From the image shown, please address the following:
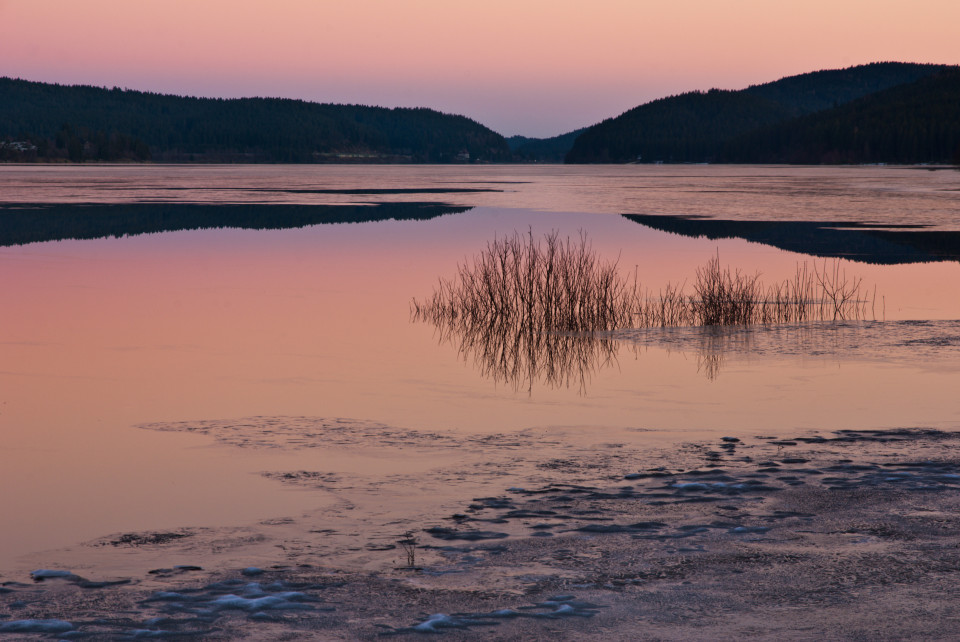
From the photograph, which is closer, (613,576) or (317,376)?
(613,576)

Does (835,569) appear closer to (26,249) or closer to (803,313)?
(803,313)

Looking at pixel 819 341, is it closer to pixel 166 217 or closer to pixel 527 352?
pixel 527 352

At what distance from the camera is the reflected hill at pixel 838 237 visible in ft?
101

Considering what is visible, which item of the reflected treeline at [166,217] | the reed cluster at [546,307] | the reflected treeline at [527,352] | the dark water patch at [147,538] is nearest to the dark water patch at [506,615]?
the dark water patch at [147,538]

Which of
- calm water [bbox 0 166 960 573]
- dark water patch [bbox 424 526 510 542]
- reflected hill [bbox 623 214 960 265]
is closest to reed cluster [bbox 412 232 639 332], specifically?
calm water [bbox 0 166 960 573]

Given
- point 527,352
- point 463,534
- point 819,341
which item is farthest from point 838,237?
point 463,534

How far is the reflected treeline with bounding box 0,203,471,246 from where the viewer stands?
4019 cm

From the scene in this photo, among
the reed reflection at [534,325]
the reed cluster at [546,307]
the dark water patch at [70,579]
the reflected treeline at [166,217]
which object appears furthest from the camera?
the reflected treeline at [166,217]

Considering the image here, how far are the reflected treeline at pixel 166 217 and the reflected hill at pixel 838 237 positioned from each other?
557 inches

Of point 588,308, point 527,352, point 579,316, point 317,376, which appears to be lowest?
point 527,352

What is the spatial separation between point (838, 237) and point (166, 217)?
30764 mm

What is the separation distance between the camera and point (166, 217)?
48938 millimetres

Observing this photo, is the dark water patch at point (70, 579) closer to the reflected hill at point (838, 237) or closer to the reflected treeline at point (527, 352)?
the reflected treeline at point (527, 352)

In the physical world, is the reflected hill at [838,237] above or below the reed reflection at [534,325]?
above
